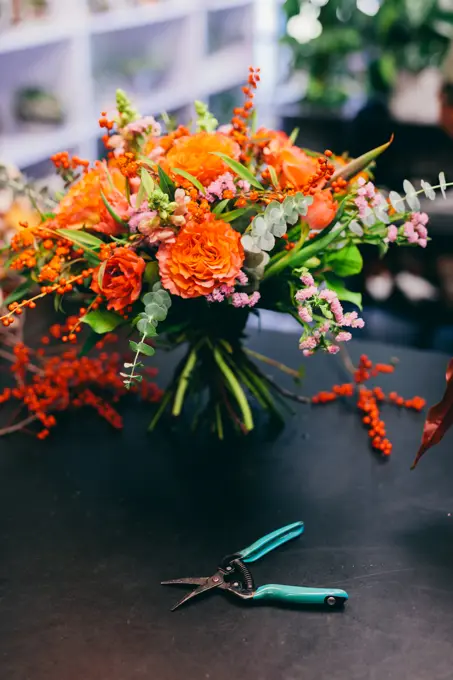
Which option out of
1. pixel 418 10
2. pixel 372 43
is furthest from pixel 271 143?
pixel 372 43

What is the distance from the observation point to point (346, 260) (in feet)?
3.59

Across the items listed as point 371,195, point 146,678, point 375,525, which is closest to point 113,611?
point 146,678

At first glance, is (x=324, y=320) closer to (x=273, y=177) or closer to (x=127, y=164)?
(x=273, y=177)

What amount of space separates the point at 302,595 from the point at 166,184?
1.63ft

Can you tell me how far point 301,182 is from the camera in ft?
3.31

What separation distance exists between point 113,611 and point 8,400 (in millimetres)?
539

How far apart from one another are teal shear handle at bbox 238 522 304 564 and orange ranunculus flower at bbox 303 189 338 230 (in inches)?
14.7

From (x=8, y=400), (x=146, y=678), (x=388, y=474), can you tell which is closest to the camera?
(x=146, y=678)

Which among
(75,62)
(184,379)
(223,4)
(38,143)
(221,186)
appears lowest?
(38,143)

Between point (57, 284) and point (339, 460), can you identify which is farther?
point (339, 460)

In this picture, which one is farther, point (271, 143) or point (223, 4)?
point (223, 4)

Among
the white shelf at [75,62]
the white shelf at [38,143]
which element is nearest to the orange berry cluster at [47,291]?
the white shelf at [75,62]

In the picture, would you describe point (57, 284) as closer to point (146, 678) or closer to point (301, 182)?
point (301, 182)

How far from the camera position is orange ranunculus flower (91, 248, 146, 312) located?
0.96m
